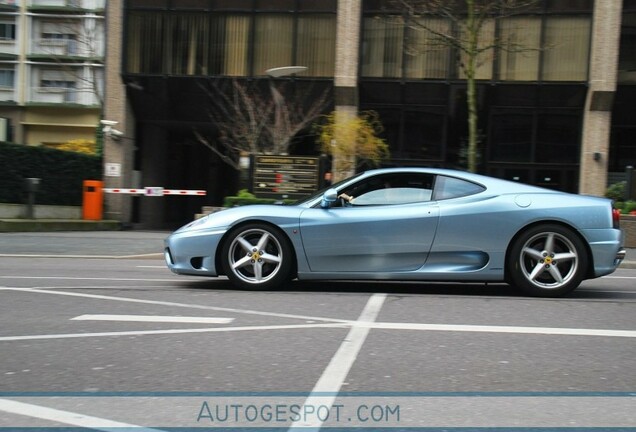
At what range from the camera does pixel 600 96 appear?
66.6 ft

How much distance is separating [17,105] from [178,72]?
21.0 meters

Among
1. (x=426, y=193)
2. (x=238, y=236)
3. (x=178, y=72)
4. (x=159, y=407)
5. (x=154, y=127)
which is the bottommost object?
(x=159, y=407)

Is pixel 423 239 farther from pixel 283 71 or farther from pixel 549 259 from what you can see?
pixel 283 71

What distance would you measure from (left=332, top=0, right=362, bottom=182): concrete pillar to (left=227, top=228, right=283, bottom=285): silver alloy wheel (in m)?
14.5

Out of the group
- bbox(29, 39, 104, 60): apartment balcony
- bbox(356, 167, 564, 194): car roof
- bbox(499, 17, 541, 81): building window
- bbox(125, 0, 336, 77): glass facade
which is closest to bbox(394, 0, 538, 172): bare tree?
bbox(499, 17, 541, 81): building window

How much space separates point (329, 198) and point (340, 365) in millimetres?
2875

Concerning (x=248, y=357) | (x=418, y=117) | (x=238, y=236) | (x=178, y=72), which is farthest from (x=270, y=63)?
(x=248, y=357)

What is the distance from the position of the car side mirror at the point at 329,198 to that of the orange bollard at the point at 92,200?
53.2 ft

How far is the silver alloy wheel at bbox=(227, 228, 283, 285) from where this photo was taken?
7074mm

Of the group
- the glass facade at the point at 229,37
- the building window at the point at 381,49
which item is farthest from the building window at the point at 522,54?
the glass facade at the point at 229,37

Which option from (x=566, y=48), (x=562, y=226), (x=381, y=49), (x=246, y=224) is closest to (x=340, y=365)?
(x=246, y=224)

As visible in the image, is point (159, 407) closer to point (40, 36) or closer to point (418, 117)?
point (418, 117)

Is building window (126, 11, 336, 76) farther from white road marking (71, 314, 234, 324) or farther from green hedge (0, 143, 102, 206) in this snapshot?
white road marking (71, 314, 234, 324)

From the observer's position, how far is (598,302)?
6805 millimetres
